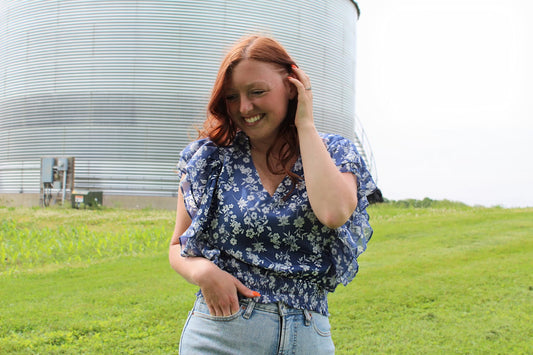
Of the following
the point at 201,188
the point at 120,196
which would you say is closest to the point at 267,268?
the point at 201,188

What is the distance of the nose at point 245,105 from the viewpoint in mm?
1601

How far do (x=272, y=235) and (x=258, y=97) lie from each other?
0.41m

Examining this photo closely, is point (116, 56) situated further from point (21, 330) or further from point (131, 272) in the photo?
point (21, 330)

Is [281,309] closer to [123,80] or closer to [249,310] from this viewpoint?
[249,310]

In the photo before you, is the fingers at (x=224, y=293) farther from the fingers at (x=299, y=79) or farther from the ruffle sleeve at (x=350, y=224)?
the fingers at (x=299, y=79)

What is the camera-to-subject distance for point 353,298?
208 inches

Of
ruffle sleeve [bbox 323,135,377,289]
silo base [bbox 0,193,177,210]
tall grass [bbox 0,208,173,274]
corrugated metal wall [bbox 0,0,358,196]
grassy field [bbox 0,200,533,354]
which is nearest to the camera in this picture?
ruffle sleeve [bbox 323,135,377,289]

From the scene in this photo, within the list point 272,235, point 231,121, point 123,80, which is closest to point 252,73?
point 231,121

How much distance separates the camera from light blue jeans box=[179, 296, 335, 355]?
1.54 meters

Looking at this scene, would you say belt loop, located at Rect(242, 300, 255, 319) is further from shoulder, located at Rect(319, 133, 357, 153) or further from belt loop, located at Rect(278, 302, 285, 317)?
shoulder, located at Rect(319, 133, 357, 153)

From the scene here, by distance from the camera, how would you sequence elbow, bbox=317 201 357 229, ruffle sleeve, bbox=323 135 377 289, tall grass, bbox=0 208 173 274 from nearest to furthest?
1. elbow, bbox=317 201 357 229
2. ruffle sleeve, bbox=323 135 377 289
3. tall grass, bbox=0 208 173 274

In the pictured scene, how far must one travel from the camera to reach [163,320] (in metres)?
4.74

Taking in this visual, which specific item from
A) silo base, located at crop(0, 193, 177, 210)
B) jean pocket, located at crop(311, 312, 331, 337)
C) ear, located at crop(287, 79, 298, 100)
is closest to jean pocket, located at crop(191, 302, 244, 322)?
jean pocket, located at crop(311, 312, 331, 337)

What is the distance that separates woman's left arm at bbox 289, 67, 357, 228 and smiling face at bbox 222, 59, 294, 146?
0.33 ft
